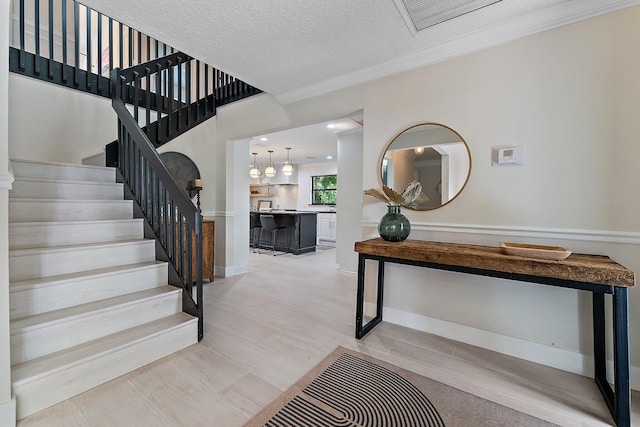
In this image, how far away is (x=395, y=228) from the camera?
88.3 inches

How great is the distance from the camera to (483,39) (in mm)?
2082

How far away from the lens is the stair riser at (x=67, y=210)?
216 centimetres

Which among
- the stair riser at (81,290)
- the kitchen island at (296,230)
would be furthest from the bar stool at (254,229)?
the stair riser at (81,290)

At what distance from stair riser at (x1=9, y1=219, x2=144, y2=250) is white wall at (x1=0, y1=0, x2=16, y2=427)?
0.98 meters

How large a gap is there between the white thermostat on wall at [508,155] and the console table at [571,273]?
65cm

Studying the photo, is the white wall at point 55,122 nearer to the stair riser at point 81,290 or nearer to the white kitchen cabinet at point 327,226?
the stair riser at point 81,290

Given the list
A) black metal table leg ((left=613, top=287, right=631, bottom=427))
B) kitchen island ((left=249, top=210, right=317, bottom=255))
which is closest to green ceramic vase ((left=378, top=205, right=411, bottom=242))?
black metal table leg ((left=613, top=287, right=631, bottom=427))

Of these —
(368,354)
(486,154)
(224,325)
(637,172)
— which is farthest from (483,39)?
(224,325)

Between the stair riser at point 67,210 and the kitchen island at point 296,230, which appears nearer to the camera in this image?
the stair riser at point 67,210

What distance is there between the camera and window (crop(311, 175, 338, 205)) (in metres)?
8.88

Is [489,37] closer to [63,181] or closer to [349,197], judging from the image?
[349,197]

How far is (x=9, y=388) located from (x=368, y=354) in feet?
6.49

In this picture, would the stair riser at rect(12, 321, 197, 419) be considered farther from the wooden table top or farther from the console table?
the wooden table top

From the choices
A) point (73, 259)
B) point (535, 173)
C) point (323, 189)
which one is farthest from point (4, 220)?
point (323, 189)
